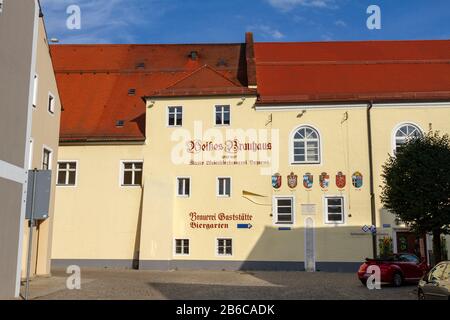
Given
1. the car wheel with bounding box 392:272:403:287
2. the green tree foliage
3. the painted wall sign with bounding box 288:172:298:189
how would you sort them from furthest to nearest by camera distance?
the painted wall sign with bounding box 288:172:298:189 → the car wheel with bounding box 392:272:403:287 → the green tree foliage

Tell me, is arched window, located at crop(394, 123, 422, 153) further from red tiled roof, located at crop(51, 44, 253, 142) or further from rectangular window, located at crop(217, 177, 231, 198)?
rectangular window, located at crop(217, 177, 231, 198)

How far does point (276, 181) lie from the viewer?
28.5 meters

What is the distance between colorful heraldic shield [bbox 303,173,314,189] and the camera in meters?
28.3

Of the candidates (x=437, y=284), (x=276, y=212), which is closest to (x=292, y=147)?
(x=276, y=212)

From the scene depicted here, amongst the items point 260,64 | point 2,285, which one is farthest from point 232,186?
point 2,285

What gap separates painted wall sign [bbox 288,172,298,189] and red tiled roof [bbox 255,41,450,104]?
4.27m

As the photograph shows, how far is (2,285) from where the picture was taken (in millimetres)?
14867

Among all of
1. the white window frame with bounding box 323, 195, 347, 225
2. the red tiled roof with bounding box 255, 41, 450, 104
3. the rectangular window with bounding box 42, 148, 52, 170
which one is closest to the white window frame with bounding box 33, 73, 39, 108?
the rectangular window with bounding box 42, 148, 52, 170

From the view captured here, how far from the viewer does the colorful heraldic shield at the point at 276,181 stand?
2848cm

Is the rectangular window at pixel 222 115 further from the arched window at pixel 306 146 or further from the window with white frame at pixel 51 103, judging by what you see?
the window with white frame at pixel 51 103

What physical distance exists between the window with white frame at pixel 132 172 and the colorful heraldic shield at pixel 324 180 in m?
10.3

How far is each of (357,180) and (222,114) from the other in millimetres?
8415

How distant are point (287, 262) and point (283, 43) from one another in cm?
1624

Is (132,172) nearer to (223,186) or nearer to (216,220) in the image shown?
(223,186)
